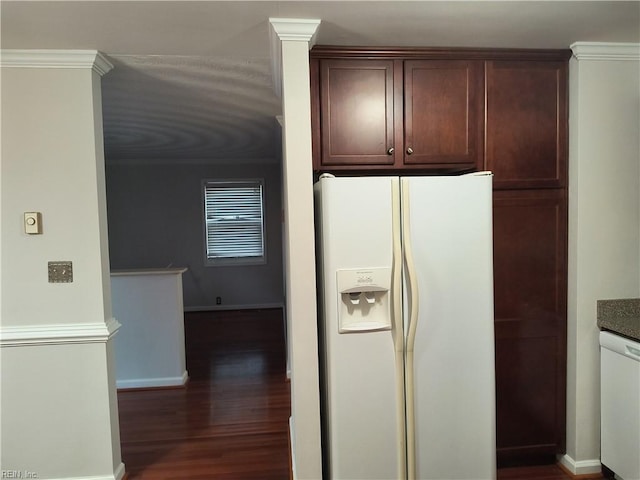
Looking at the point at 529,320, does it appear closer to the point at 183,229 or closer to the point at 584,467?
the point at 584,467

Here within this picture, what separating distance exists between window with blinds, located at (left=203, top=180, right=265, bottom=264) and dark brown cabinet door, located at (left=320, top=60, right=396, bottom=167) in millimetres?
5092

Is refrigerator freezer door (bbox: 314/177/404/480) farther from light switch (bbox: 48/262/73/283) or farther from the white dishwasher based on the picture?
light switch (bbox: 48/262/73/283)

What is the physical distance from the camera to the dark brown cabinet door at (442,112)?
2201 millimetres

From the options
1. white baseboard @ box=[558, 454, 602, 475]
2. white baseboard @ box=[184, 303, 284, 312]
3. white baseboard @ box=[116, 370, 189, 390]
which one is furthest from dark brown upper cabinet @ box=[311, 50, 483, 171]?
white baseboard @ box=[184, 303, 284, 312]

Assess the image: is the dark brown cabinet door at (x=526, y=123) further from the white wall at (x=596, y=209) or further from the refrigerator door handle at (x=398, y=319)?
the refrigerator door handle at (x=398, y=319)

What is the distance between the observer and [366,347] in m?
1.93

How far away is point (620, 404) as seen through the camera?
2164 millimetres

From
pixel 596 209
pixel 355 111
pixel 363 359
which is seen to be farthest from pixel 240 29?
pixel 596 209

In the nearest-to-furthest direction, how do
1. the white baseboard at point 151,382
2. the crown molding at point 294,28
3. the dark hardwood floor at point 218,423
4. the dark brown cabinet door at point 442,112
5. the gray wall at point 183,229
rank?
the crown molding at point 294,28
the dark brown cabinet door at point 442,112
the dark hardwood floor at point 218,423
the white baseboard at point 151,382
the gray wall at point 183,229

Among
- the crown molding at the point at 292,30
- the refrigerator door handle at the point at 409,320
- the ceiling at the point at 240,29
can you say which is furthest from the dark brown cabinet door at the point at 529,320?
the crown molding at the point at 292,30

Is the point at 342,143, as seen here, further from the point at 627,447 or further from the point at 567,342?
the point at 627,447

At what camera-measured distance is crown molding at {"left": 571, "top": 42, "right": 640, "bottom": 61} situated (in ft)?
7.36

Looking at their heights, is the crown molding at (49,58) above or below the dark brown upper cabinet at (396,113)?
above

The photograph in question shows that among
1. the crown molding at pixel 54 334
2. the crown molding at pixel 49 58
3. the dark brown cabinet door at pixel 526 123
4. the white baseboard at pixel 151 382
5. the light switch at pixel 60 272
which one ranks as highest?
the crown molding at pixel 49 58
